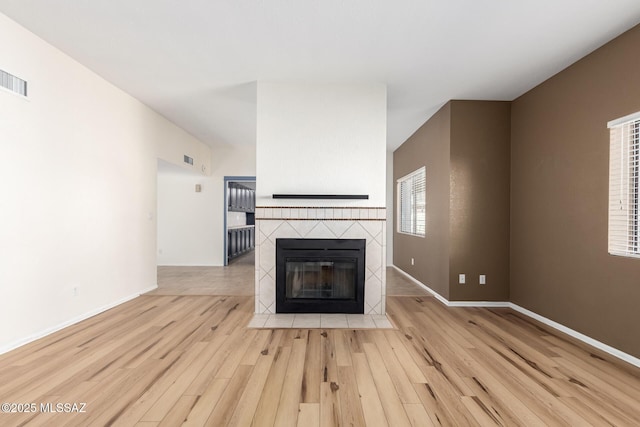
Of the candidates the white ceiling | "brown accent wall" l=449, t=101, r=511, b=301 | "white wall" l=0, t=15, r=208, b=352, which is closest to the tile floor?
"brown accent wall" l=449, t=101, r=511, b=301

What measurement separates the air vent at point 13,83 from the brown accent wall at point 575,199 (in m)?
4.93

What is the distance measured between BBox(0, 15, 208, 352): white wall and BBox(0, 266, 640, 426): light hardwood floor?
42 cm

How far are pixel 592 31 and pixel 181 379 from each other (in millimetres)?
4049

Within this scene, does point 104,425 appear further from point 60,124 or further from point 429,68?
point 429,68

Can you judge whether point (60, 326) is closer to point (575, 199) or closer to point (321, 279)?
point (321, 279)

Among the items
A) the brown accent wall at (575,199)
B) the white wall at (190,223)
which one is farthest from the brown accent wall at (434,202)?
the white wall at (190,223)

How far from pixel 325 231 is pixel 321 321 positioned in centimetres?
97

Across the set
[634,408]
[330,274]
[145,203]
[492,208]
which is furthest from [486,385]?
[145,203]

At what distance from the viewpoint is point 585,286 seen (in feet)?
9.35

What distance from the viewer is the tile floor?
Answer: 10.3 feet

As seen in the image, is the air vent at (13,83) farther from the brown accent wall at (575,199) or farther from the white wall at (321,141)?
the brown accent wall at (575,199)

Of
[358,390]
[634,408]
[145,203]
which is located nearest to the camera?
[634,408]

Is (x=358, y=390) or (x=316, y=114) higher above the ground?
(x=316, y=114)

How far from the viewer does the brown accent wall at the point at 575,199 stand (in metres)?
2.51
